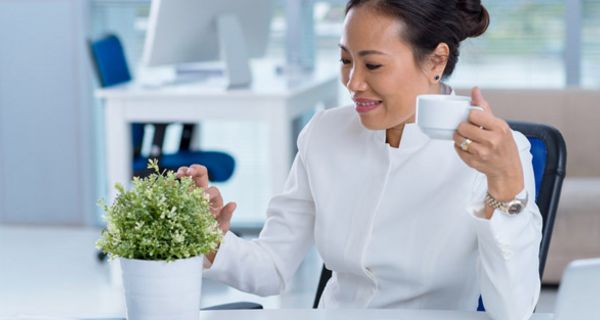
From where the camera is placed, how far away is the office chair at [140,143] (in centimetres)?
466

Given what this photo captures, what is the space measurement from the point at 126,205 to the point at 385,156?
62cm

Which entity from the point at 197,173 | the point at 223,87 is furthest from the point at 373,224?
the point at 223,87

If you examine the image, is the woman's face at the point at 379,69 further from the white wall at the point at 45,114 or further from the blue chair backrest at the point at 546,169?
the white wall at the point at 45,114

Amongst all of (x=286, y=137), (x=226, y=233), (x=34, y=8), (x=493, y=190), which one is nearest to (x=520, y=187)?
(x=493, y=190)

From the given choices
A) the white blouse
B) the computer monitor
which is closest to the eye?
the white blouse

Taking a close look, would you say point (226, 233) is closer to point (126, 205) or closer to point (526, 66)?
point (126, 205)

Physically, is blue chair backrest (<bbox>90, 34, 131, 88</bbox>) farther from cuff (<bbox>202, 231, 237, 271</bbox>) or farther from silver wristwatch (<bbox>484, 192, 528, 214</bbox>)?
silver wristwatch (<bbox>484, 192, 528, 214</bbox>)

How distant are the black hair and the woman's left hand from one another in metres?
0.39

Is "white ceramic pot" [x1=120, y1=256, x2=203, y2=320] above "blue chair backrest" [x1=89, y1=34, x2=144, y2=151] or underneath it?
above

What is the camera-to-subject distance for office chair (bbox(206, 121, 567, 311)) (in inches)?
78.6

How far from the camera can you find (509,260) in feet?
5.38

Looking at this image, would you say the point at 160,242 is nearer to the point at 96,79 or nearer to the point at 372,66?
the point at 372,66

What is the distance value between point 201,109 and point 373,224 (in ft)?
8.34

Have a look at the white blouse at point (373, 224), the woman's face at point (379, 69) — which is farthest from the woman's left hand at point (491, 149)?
the woman's face at point (379, 69)
